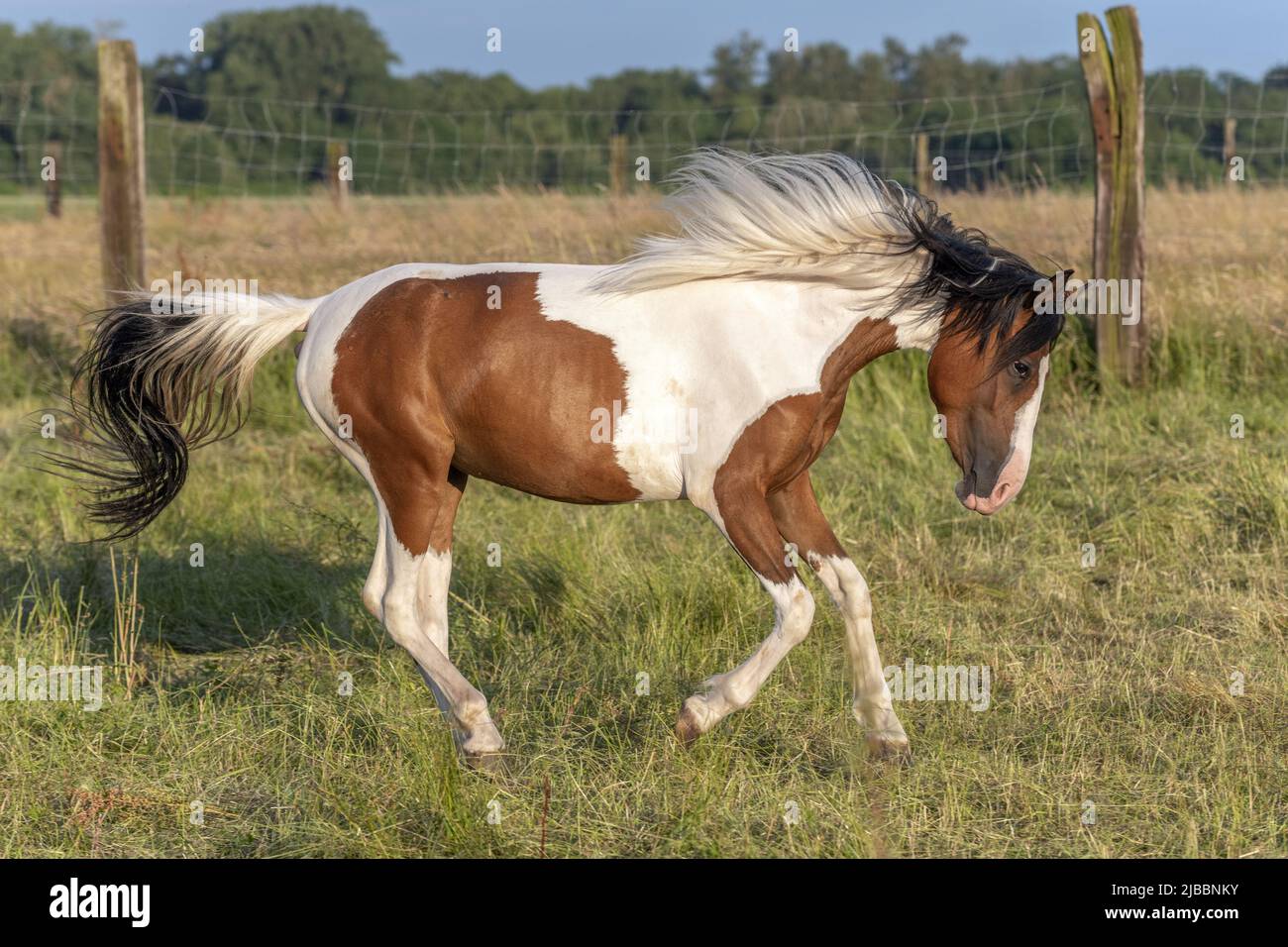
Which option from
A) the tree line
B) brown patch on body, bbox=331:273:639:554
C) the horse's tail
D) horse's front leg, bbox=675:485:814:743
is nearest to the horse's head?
horse's front leg, bbox=675:485:814:743

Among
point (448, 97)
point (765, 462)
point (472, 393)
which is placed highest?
point (448, 97)

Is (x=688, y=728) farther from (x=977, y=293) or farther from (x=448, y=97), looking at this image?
(x=448, y=97)

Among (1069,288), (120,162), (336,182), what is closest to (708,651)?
(1069,288)

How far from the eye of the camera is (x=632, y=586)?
5.11 metres

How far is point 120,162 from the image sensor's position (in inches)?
324

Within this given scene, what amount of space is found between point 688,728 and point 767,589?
1.54 feet

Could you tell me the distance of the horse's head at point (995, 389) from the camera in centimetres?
378

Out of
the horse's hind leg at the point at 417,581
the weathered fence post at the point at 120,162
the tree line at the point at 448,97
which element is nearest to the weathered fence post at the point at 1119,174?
the horse's hind leg at the point at 417,581

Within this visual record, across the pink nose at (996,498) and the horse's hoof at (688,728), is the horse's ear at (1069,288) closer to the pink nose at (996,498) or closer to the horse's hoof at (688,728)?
the pink nose at (996,498)

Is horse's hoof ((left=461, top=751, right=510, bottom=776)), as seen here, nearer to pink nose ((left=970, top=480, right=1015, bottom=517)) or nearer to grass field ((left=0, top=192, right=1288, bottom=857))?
grass field ((left=0, top=192, right=1288, bottom=857))

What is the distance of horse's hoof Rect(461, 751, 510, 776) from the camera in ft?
12.4

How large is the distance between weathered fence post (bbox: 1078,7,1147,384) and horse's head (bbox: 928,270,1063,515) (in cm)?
392

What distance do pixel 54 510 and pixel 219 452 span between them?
1.13m
